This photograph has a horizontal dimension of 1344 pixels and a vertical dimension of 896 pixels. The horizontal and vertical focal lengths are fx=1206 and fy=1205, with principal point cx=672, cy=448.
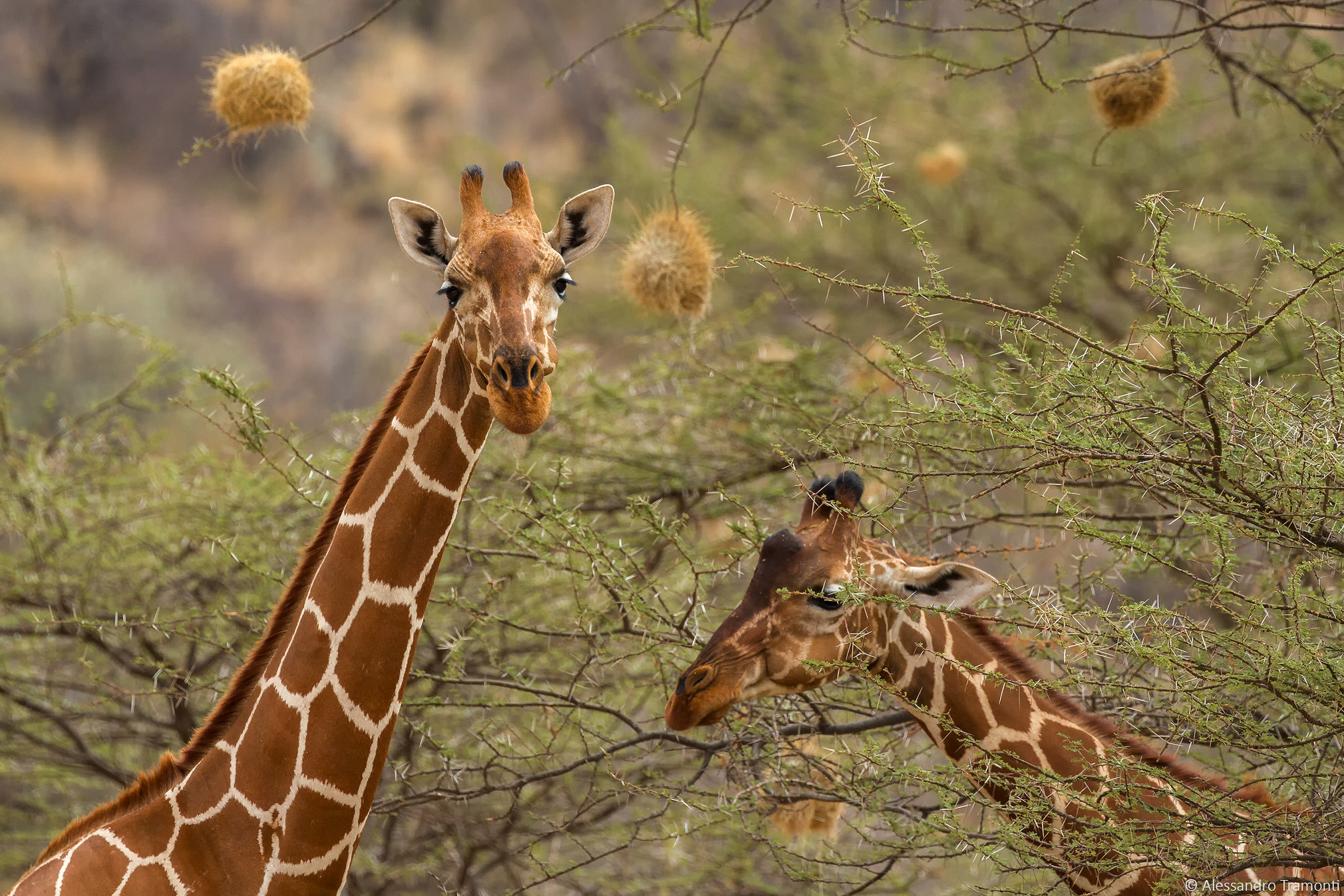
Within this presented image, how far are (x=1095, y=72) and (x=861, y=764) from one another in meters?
2.99

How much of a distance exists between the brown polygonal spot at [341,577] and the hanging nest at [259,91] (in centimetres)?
200

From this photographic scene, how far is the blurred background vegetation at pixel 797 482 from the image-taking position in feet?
10.8

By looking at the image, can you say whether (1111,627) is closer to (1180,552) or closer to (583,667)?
(1180,552)

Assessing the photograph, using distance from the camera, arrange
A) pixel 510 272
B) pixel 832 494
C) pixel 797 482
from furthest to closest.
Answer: pixel 797 482
pixel 832 494
pixel 510 272

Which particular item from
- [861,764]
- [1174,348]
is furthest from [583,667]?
[1174,348]

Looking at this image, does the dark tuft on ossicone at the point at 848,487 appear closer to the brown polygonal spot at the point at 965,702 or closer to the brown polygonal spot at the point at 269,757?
the brown polygonal spot at the point at 965,702

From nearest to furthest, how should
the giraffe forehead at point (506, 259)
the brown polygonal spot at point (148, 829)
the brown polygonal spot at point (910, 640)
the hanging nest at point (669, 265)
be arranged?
the giraffe forehead at point (506, 259)
the brown polygonal spot at point (148, 829)
the brown polygonal spot at point (910, 640)
the hanging nest at point (669, 265)

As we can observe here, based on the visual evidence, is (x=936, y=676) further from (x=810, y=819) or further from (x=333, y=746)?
(x=333, y=746)

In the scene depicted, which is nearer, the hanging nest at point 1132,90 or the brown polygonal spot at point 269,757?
the brown polygonal spot at point 269,757

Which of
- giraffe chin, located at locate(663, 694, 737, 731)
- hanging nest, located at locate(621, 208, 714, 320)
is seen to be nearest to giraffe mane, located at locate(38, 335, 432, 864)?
giraffe chin, located at locate(663, 694, 737, 731)

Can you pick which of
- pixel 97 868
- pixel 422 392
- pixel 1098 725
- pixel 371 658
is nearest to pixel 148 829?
pixel 97 868

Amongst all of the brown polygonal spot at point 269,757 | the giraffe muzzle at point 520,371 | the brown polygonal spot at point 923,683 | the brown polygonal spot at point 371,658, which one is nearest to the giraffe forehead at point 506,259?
the giraffe muzzle at point 520,371

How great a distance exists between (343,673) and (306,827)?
43 centimetres

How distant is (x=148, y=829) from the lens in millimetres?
3400
